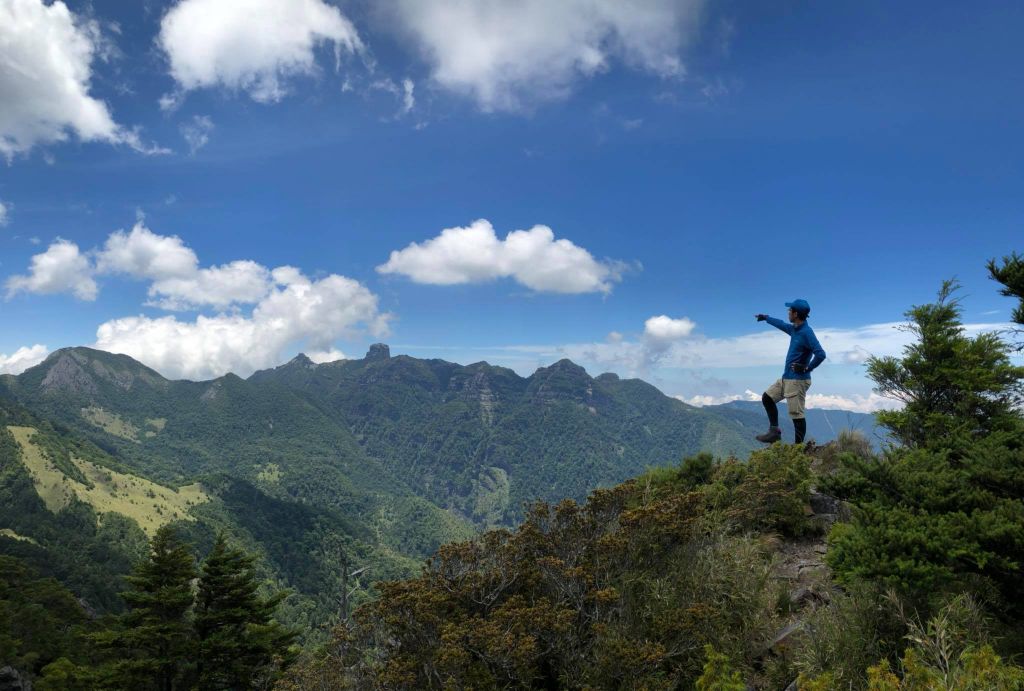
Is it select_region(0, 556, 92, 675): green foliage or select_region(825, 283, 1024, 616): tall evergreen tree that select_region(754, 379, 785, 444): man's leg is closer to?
select_region(825, 283, 1024, 616): tall evergreen tree

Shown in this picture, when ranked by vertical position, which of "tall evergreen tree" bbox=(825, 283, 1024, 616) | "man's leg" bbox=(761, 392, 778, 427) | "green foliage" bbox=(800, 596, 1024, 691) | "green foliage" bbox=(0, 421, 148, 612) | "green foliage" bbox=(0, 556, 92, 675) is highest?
"man's leg" bbox=(761, 392, 778, 427)

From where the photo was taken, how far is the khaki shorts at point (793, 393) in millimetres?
9852

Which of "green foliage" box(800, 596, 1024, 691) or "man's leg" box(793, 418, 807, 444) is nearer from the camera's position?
"green foliage" box(800, 596, 1024, 691)

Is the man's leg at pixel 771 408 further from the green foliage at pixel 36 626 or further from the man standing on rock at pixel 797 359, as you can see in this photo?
the green foliage at pixel 36 626

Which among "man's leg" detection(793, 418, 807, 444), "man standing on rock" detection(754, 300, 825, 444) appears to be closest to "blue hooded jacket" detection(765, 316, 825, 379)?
"man standing on rock" detection(754, 300, 825, 444)

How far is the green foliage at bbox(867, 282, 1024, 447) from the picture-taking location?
9156 millimetres

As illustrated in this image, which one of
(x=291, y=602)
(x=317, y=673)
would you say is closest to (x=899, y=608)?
(x=317, y=673)

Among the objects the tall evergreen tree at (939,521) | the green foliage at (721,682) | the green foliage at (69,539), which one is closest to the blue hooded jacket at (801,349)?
the tall evergreen tree at (939,521)

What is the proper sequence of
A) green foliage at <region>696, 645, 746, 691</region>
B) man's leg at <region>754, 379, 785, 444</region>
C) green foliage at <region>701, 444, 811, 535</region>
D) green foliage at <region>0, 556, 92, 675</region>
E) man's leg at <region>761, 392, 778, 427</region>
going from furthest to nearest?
green foliage at <region>0, 556, 92, 675</region> < man's leg at <region>761, 392, 778, 427</region> < man's leg at <region>754, 379, 785, 444</region> < green foliage at <region>701, 444, 811, 535</region> < green foliage at <region>696, 645, 746, 691</region>

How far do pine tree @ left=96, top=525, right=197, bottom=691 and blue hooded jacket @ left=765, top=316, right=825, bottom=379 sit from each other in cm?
2496

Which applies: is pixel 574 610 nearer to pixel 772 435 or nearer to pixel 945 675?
pixel 945 675

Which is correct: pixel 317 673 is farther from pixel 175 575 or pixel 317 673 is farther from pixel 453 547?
pixel 175 575

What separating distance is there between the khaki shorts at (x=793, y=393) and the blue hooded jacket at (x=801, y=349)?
0.42 feet

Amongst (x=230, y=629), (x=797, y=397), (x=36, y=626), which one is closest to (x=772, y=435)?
(x=797, y=397)
